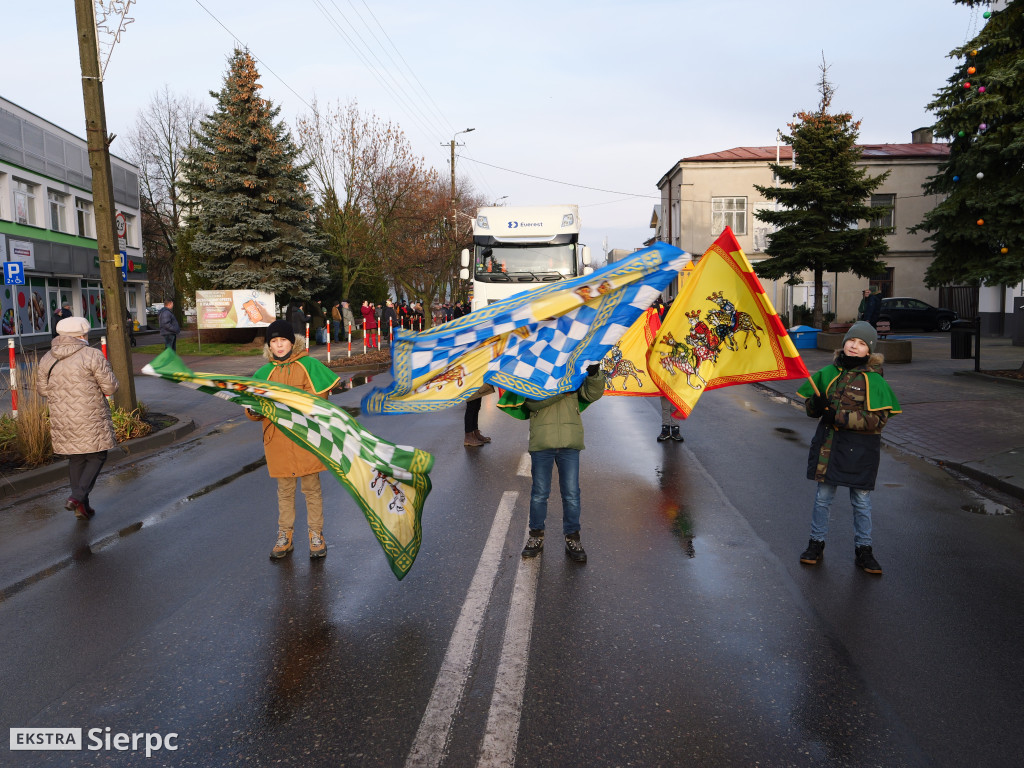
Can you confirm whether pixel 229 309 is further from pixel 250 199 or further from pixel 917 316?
pixel 917 316

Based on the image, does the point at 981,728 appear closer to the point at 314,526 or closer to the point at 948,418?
the point at 314,526

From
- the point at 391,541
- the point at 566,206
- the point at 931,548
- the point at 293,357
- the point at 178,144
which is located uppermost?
the point at 178,144

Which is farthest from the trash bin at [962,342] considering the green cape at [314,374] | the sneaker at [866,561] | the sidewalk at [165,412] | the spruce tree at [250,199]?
the spruce tree at [250,199]

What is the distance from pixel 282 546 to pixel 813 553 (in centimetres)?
395

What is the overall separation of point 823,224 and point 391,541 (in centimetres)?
2745

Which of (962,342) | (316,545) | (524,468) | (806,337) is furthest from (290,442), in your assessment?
(806,337)

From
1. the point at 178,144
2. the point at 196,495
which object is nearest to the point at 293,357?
the point at 196,495

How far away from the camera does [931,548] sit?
19.9 ft

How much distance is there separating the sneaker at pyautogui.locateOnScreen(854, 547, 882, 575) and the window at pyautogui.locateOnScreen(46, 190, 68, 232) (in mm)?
38884

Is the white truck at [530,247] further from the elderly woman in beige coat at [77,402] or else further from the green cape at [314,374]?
the green cape at [314,374]

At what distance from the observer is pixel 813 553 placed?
5672 mm

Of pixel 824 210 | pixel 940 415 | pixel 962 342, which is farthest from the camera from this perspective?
pixel 824 210

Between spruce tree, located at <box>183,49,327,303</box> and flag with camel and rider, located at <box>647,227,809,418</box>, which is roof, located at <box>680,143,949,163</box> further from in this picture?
flag with camel and rider, located at <box>647,227,809,418</box>

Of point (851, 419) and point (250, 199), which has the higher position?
point (250, 199)
